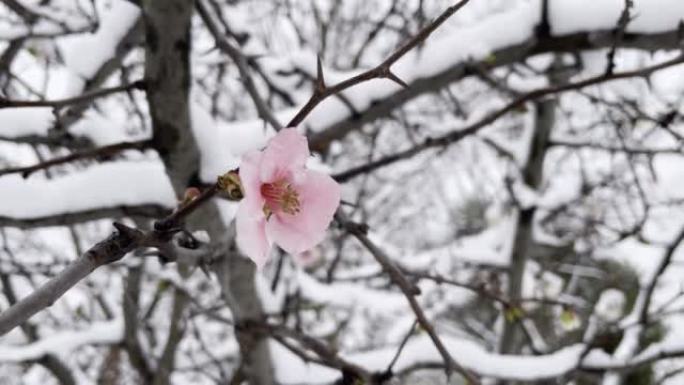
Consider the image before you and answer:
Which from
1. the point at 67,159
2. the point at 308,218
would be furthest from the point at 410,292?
the point at 67,159

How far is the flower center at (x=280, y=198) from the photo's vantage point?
0.81 meters

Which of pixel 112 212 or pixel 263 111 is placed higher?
pixel 263 111

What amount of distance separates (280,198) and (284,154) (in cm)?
9

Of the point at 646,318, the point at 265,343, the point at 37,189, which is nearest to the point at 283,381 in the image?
the point at 265,343

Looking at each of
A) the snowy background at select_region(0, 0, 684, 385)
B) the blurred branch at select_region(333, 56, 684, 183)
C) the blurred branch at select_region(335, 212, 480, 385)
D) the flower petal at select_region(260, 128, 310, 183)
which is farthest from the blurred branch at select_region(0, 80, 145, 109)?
the blurred branch at select_region(333, 56, 684, 183)

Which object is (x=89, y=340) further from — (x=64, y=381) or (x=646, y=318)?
(x=646, y=318)

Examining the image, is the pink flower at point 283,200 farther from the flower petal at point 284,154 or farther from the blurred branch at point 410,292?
the blurred branch at point 410,292

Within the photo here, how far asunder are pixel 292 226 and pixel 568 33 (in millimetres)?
1192

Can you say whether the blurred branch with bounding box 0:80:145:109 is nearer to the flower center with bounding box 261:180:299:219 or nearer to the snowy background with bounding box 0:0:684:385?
the snowy background with bounding box 0:0:684:385

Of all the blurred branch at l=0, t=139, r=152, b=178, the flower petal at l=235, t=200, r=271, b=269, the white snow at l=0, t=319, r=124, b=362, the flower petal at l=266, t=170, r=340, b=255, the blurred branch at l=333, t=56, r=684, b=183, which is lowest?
the flower petal at l=235, t=200, r=271, b=269

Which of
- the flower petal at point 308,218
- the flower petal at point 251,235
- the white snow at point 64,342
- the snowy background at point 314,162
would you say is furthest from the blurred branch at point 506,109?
the white snow at point 64,342

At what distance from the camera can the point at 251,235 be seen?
0.73 meters

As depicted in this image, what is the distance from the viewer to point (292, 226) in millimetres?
846

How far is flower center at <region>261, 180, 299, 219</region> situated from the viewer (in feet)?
2.67
